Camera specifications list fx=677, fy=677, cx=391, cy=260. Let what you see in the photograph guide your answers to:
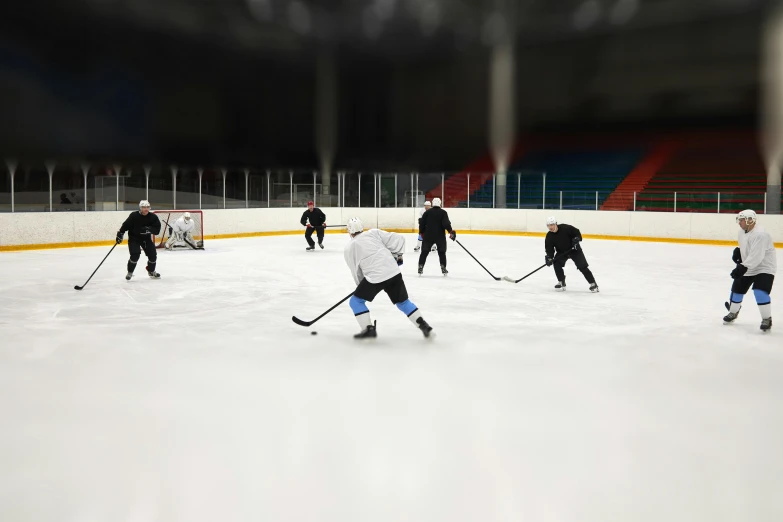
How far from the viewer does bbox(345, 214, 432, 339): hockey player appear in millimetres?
5219

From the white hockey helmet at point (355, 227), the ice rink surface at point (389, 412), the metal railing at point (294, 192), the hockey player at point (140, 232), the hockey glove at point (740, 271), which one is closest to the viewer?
the ice rink surface at point (389, 412)

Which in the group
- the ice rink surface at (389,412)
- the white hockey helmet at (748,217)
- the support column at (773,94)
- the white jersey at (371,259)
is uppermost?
the support column at (773,94)

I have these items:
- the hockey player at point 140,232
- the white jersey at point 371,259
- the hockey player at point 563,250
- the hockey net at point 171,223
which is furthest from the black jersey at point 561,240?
the hockey net at point 171,223

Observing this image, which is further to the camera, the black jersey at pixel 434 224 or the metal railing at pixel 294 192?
the metal railing at pixel 294 192

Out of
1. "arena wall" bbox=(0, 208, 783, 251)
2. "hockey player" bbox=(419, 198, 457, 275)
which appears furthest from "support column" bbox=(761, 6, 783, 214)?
"hockey player" bbox=(419, 198, 457, 275)

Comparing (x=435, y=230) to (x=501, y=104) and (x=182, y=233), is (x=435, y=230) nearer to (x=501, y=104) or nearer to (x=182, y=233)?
(x=182, y=233)

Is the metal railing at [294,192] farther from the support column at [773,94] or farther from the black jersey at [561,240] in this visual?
the black jersey at [561,240]

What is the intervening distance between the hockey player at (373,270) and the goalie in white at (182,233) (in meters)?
9.47

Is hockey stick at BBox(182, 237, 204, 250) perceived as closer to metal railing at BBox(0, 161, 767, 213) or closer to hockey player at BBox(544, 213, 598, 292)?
metal railing at BBox(0, 161, 767, 213)

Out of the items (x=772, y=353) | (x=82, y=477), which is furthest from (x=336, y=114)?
(x=82, y=477)

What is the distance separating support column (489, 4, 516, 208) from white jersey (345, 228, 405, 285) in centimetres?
1597

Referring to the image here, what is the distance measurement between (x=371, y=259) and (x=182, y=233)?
32.5 feet

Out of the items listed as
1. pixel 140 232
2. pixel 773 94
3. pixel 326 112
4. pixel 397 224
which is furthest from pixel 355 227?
pixel 326 112

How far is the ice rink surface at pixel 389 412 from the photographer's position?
252 centimetres
